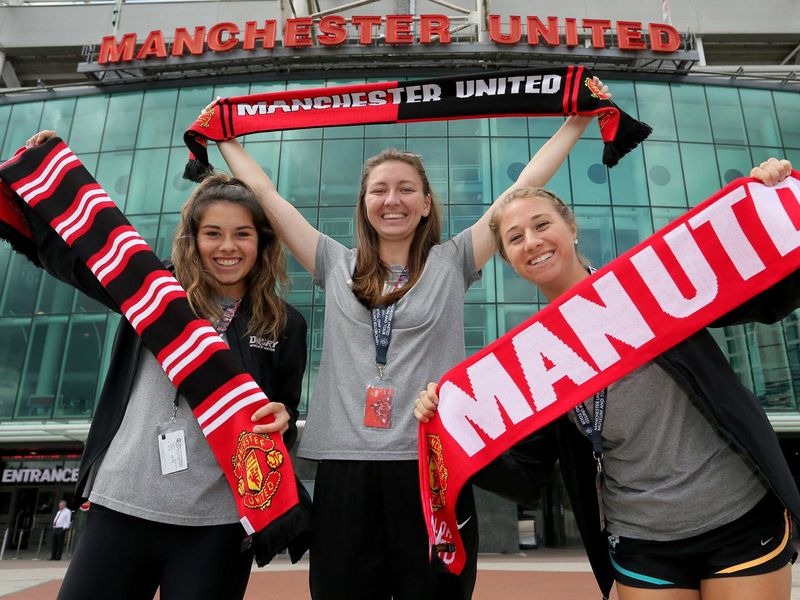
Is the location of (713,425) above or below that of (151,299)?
below

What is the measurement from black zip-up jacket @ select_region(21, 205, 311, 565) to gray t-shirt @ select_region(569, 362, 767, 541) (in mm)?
1205

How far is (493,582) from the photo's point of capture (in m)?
9.48

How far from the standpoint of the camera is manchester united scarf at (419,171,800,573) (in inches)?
82.5

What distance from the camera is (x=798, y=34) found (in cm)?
2475

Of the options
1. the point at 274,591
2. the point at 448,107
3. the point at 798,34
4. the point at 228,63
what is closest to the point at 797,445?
the point at 798,34

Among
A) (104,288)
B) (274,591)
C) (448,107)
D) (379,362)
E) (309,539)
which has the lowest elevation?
(274,591)

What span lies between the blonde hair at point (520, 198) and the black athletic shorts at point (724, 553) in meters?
1.15

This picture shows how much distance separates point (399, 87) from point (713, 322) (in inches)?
83.0

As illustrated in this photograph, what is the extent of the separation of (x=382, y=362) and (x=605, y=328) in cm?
88

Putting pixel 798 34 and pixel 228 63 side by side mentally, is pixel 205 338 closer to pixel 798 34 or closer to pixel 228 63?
pixel 228 63

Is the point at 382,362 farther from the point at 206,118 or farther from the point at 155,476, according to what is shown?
the point at 206,118

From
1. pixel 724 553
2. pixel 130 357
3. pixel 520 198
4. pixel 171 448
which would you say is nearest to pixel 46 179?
pixel 130 357

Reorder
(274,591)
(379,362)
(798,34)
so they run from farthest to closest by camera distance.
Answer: (798,34) < (274,591) < (379,362)

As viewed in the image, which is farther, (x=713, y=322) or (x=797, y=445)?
(x=797, y=445)
